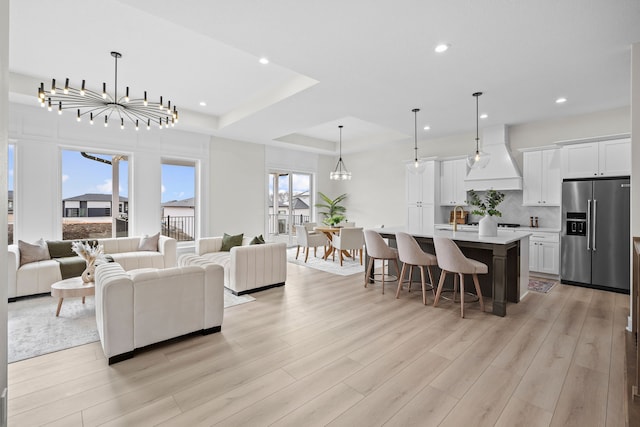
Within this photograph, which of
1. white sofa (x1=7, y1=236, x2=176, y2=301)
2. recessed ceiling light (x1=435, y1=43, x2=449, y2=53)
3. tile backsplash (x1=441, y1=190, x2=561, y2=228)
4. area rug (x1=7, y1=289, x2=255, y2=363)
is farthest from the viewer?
tile backsplash (x1=441, y1=190, x2=561, y2=228)

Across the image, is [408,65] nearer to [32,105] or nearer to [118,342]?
[118,342]

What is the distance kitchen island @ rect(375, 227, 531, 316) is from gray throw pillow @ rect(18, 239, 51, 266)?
17.3 ft

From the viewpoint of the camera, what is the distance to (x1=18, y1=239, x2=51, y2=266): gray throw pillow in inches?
164

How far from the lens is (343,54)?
309cm

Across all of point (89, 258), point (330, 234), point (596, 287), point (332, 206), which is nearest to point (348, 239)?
point (330, 234)

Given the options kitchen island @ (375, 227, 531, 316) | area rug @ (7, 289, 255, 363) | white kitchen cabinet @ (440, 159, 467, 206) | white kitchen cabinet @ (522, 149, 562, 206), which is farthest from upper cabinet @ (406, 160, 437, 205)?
area rug @ (7, 289, 255, 363)

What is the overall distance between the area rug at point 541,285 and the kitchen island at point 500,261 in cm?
46

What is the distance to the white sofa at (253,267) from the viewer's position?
404cm

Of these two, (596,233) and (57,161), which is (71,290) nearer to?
(57,161)

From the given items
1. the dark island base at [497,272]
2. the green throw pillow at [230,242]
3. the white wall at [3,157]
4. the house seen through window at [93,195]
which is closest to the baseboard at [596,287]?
the dark island base at [497,272]

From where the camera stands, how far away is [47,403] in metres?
1.89

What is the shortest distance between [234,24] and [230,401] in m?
2.90

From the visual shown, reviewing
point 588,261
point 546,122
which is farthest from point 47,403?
point 546,122

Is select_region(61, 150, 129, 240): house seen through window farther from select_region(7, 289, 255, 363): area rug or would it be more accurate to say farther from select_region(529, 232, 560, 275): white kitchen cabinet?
select_region(529, 232, 560, 275): white kitchen cabinet
